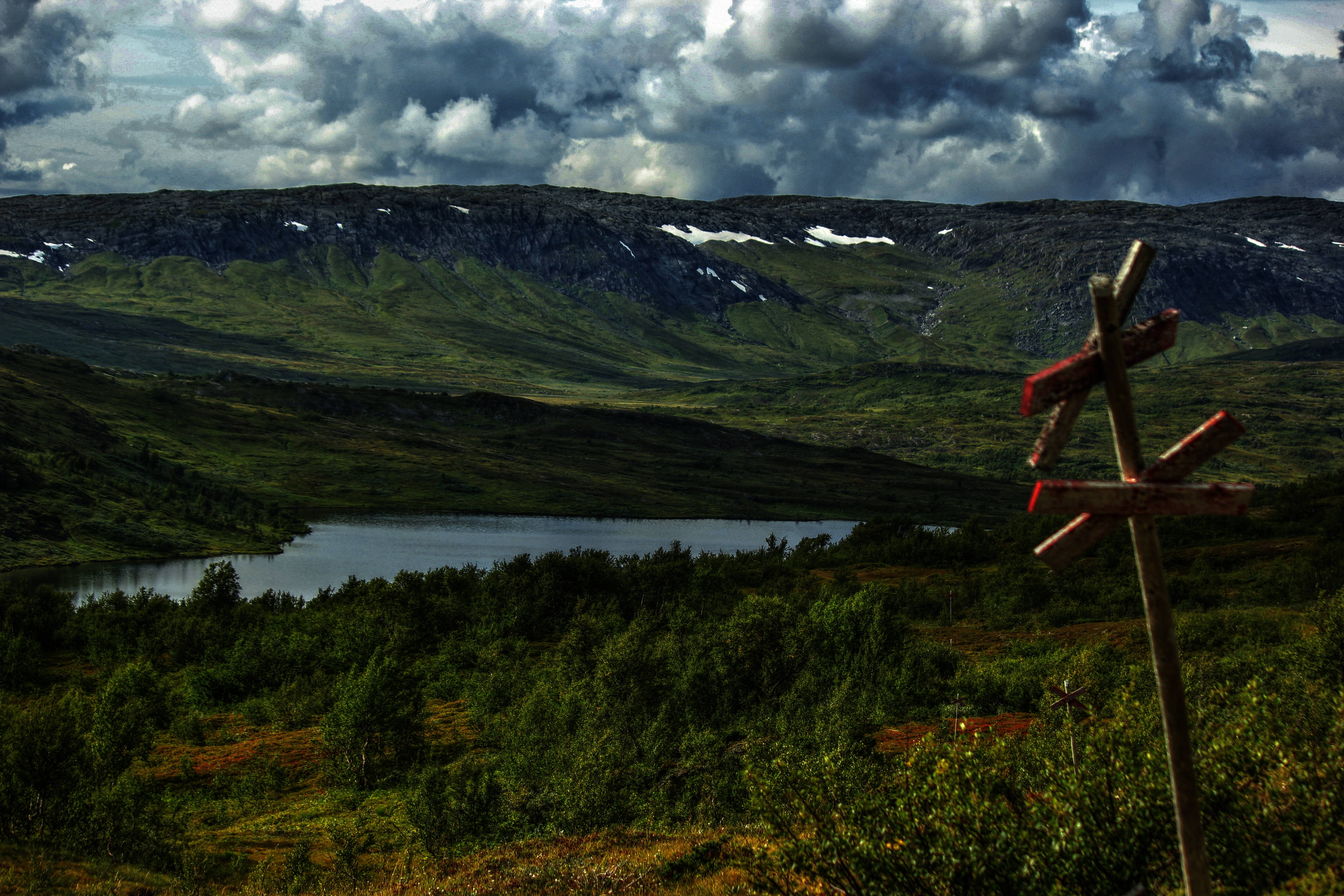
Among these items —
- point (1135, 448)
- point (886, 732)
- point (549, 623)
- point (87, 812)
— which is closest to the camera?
point (1135, 448)

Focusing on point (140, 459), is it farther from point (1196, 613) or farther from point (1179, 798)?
point (1179, 798)

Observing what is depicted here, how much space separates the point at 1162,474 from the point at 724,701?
43.4 m

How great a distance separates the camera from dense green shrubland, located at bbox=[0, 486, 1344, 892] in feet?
49.7

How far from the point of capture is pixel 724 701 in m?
50.4

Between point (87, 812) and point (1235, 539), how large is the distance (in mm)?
111677

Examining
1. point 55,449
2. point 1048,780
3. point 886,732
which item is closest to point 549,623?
point 886,732

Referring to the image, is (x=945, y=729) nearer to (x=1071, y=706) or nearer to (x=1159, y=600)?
(x=1071, y=706)

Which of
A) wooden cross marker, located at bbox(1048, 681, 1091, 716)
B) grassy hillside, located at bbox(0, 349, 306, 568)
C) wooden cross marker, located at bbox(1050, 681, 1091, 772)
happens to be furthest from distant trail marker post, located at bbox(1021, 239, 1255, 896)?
grassy hillside, located at bbox(0, 349, 306, 568)

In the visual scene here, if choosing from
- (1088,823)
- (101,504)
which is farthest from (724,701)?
(101,504)

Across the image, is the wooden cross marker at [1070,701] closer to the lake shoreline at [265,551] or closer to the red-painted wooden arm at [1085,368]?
the red-painted wooden arm at [1085,368]

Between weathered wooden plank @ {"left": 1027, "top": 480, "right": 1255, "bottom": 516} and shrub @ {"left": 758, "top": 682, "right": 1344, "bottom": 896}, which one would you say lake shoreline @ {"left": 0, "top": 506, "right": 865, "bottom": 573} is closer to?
shrub @ {"left": 758, "top": 682, "right": 1344, "bottom": 896}

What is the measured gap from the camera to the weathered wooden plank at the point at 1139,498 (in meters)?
8.77

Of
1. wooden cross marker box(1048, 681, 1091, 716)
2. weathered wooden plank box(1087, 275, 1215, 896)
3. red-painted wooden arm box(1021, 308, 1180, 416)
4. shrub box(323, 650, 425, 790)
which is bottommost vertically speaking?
shrub box(323, 650, 425, 790)

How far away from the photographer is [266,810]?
149ft
